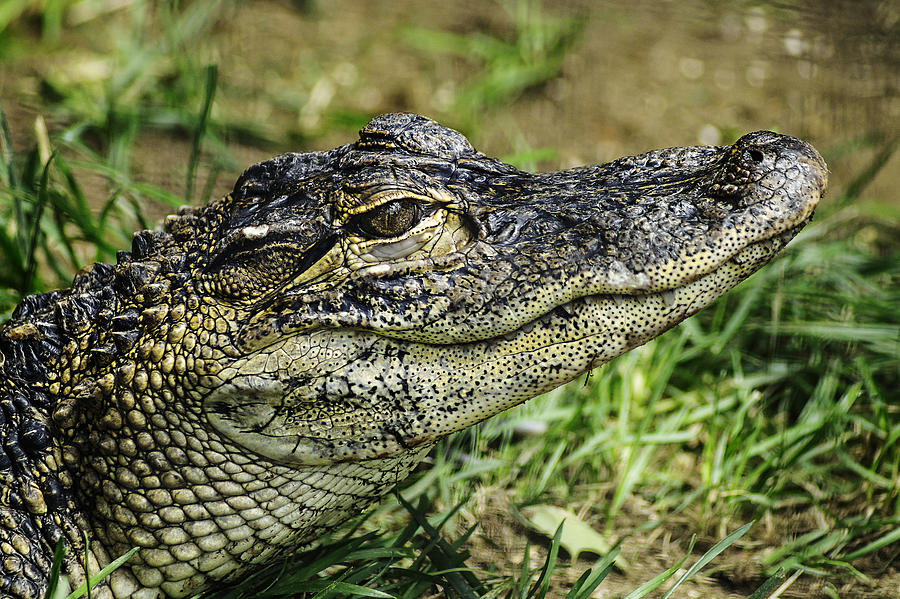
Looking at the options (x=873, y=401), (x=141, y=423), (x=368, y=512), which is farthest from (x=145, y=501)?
(x=873, y=401)

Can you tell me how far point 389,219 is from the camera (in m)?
2.18

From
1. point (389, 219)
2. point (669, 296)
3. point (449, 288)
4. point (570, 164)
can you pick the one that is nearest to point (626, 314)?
point (669, 296)

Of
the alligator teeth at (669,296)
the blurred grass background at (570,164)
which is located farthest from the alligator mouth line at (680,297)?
the blurred grass background at (570,164)

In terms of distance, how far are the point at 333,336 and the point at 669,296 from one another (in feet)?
2.68

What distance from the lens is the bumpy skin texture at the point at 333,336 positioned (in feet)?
6.93

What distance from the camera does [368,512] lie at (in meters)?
2.96

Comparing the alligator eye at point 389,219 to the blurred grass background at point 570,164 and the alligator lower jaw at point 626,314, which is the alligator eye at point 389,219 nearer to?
the alligator lower jaw at point 626,314

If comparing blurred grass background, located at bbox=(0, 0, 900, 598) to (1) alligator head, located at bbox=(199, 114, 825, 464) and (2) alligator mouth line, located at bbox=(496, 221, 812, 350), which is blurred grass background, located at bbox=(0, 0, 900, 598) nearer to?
(1) alligator head, located at bbox=(199, 114, 825, 464)

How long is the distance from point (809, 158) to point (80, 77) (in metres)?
4.64

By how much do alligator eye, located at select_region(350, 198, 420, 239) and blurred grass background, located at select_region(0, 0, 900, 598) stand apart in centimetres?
94

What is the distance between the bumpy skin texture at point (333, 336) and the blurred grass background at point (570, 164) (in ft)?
1.41

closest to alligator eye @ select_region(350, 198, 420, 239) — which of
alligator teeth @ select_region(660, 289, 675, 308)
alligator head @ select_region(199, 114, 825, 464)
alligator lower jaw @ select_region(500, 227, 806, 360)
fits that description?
alligator head @ select_region(199, 114, 825, 464)

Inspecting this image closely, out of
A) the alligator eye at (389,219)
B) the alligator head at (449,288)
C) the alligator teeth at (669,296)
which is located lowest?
the alligator teeth at (669,296)

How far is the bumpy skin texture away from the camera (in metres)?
2.11
